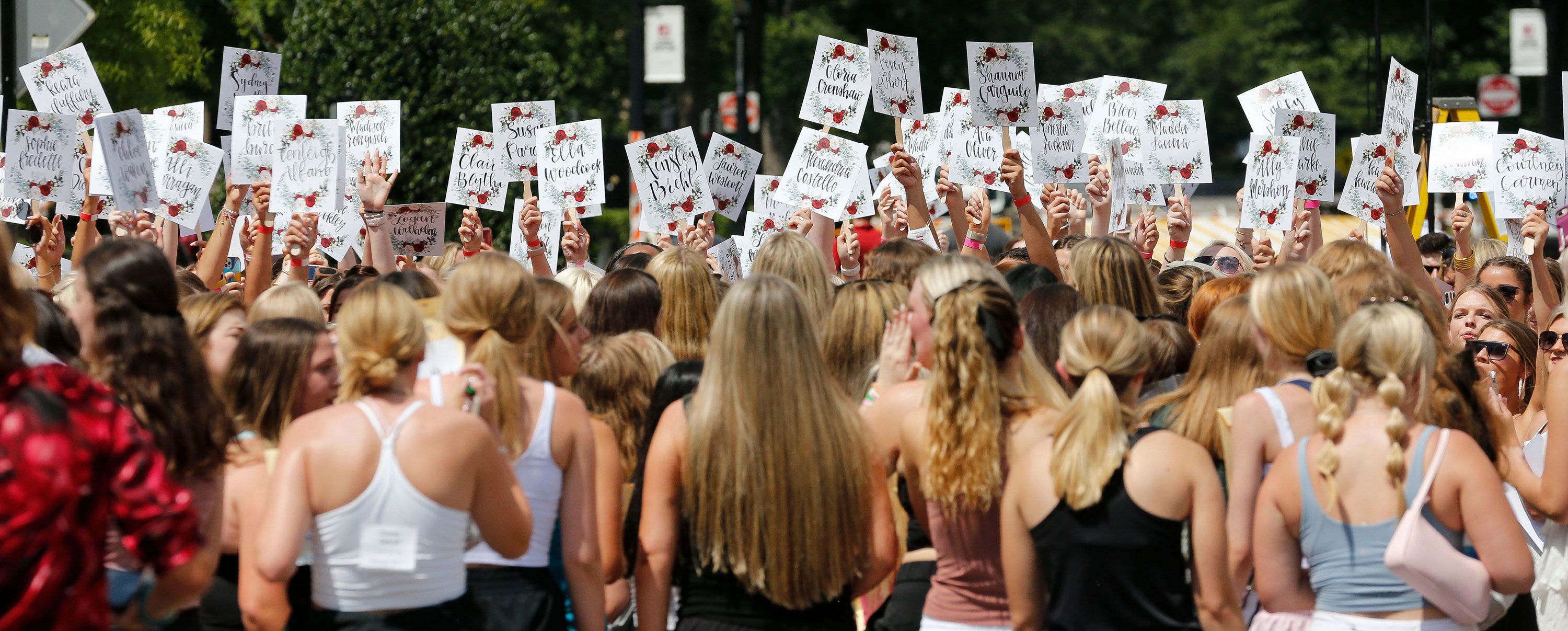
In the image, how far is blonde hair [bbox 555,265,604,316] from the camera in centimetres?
569

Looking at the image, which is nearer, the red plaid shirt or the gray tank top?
the red plaid shirt

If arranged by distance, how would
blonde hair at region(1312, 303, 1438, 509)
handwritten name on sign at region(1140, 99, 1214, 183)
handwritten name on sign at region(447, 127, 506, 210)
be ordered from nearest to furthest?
blonde hair at region(1312, 303, 1438, 509) → handwritten name on sign at region(447, 127, 506, 210) → handwritten name on sign at region(1140, 99, 1214, 183)

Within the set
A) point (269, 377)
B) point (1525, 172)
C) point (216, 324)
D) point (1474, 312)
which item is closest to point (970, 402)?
point (269, 377)

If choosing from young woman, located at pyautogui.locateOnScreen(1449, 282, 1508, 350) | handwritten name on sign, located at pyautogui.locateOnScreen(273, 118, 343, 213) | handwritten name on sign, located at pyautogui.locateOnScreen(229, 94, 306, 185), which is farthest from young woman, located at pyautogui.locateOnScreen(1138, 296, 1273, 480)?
handwritten name on sign, located at pyautogui.locateOnScreen(229, 94, 306, 185)

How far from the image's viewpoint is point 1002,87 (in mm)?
8070

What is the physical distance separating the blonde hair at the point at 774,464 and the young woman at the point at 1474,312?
340cm

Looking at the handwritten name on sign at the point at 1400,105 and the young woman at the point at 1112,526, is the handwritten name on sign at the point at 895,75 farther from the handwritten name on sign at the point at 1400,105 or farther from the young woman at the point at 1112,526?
the young woman at the point at 1112,526

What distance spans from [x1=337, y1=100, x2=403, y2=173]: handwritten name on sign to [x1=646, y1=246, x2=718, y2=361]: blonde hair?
292cm

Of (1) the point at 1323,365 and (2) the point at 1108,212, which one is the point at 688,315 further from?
(2) the point at 1108,212

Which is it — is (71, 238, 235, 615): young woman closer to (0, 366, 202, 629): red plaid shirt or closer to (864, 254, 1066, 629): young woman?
(0, 366, 202, 629): red plaid shirt

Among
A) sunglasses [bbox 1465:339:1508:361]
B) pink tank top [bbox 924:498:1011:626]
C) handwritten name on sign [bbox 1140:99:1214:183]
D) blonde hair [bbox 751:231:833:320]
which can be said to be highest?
handwritten name on sign [bbox 1140:99:1214:183]

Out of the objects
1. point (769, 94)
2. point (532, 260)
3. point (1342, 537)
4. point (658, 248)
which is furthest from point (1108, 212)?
point (769, 94)

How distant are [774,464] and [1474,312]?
12.2ft

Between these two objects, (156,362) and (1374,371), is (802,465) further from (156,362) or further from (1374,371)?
(156,362)
